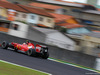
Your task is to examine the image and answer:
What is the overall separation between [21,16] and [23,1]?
20622mm

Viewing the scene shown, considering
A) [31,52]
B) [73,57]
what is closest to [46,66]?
[31,52]

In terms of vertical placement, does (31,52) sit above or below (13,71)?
below

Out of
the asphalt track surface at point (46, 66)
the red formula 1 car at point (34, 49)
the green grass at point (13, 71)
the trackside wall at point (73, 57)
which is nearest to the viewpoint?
the green grass at point (13, 71)

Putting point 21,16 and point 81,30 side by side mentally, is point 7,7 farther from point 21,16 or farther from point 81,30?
point 81,30

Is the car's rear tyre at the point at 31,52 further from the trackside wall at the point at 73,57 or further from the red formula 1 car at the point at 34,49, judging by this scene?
the trackside wall at the point at 73,57

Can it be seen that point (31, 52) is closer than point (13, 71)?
No

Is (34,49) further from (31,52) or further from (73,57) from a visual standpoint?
(73,57)

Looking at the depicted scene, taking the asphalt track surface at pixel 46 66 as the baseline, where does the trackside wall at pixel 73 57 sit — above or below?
below

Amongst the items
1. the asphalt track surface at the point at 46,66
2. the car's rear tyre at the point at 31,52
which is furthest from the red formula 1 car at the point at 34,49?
the asphalt track surface at the point at 46,66

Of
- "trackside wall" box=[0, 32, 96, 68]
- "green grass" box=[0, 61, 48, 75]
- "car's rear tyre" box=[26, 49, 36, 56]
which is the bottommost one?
"trackside wall" box=[0, 32, 96, 68]

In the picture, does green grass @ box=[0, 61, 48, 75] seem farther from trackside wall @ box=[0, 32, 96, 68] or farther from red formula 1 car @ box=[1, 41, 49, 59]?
trackside wall @ box=[0, 32, 96, 68]

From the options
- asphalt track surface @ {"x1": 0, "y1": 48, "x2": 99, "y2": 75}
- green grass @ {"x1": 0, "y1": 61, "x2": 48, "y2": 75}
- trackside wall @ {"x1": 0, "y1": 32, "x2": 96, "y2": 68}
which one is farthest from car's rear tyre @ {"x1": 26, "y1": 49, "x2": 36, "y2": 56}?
green grass @ {"x1": 0, "y1": 61, "x2": 48, "y2": 75}

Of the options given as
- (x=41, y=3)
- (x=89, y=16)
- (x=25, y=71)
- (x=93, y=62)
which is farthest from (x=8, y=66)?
(x=41, y=3)

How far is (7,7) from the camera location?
4272 centimetres
